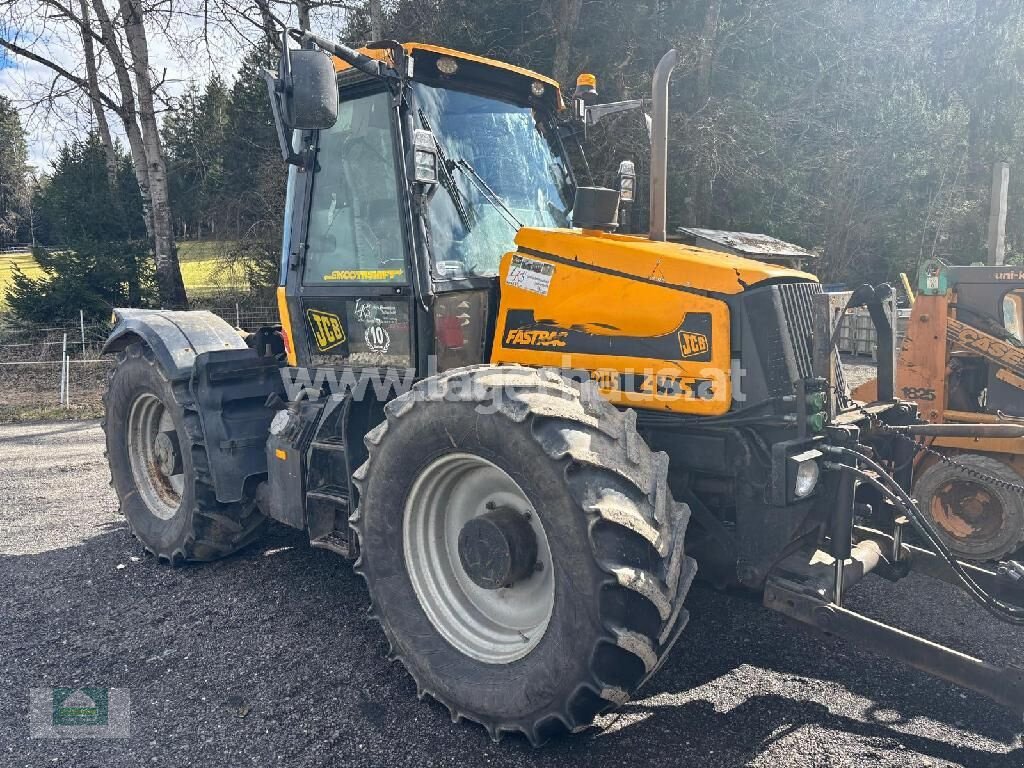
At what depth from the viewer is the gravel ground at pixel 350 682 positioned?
9.92 feet

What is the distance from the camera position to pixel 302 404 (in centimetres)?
455

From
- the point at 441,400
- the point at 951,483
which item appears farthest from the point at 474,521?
the point at 951,483

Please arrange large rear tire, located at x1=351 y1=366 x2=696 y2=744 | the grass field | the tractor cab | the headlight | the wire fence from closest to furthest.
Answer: large rear tire, located at x1=351 y1=366 x2=696 y2=744 → the headlight → the tractor cab → the wire fence → the grass field

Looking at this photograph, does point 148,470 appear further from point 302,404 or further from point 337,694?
point 337,694

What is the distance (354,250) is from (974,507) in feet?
15.9

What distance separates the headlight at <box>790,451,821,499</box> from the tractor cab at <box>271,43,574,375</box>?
1.65 metres

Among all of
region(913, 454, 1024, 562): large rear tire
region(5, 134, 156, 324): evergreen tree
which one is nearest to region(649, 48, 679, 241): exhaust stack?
region(913, 454, 1024, 562): large rear tire

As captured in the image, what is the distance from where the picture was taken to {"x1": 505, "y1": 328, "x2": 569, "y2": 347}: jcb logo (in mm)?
3539

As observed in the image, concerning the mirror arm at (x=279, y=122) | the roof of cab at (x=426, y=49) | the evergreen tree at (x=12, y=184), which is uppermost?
the evergreen tree at (x=12, y=184)

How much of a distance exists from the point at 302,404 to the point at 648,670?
263 centimetres

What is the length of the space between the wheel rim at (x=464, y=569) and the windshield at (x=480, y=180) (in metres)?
1.10

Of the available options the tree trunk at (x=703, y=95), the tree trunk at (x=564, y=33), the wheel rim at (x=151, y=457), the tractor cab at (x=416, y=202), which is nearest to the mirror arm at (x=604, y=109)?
the tractor cab at (x=416, y=202)

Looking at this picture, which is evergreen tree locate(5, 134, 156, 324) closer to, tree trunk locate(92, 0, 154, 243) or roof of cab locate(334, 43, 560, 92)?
tree trunk locate(92, 0, 154, 243)

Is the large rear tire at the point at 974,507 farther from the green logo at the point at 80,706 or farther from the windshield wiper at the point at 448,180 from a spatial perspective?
the green logo at the point at 80,706
